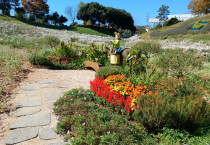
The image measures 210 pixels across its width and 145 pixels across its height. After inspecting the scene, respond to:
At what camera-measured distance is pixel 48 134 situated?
2.42 m

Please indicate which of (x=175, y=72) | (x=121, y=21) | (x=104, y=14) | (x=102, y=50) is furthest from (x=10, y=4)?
(x=175, y=72)

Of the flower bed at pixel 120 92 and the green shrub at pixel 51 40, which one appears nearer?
the flower bed at pixel 120 92

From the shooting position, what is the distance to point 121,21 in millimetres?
42781

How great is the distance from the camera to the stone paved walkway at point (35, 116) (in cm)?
230

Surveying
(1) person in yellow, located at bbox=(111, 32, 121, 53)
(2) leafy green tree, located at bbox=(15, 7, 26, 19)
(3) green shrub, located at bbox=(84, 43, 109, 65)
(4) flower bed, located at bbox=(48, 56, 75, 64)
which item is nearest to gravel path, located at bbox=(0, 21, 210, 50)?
(3) green shrub, located at bbox=(84, 43, 109, 65)

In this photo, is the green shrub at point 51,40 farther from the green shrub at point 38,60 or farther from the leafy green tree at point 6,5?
the leafy green tree at point 6,5

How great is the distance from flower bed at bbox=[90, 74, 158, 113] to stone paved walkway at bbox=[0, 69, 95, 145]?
1.14 meters

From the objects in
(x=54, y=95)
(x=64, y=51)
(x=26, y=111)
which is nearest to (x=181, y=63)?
(x=54, y=95)

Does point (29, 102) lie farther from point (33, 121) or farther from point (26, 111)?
point (33, 121)

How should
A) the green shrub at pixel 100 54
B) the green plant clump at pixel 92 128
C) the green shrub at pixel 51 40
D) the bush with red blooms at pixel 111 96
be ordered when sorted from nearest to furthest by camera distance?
the green plant clump at pixel 92 128, the bush with red blooms at pixel 111 96, the green shrub at pixel 100 54, the green shrub at pixel 51 40

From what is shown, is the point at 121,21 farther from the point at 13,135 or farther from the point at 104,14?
the point at 13,135

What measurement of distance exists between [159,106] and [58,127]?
5.60ft

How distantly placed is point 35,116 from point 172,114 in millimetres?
2470

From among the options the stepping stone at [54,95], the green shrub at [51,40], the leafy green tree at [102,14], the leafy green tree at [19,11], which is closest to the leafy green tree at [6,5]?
the leafy green tree at [19,11]
